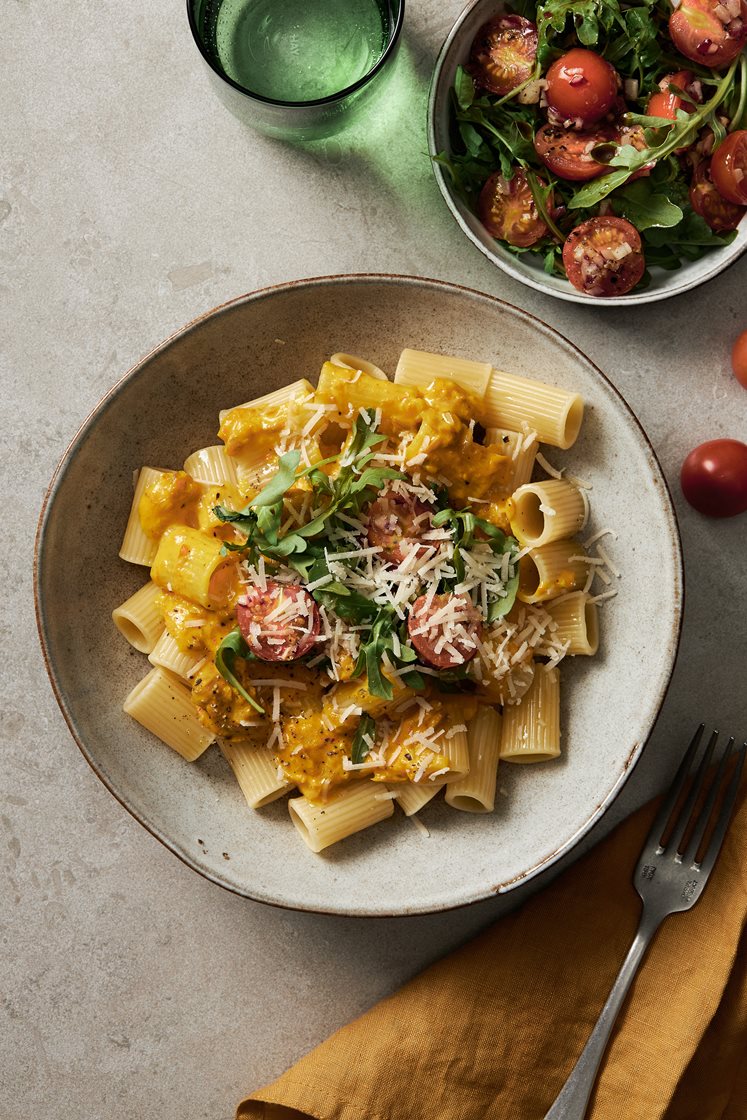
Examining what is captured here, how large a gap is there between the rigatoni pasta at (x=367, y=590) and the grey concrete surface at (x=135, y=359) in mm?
488

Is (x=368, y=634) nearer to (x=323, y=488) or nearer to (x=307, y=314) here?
(x=323, y=488)

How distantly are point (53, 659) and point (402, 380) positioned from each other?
1.19 meters

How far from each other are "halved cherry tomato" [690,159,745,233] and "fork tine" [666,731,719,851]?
1.46 metres

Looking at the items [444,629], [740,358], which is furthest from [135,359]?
[740,358]

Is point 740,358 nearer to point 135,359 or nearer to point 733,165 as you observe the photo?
point 733,165

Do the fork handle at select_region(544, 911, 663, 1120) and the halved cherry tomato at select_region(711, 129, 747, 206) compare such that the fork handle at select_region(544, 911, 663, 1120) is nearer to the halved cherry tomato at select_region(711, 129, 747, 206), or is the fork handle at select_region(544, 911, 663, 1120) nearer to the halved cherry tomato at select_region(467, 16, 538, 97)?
the halved cherry tomato at select_region(711, 129, 747, 206)

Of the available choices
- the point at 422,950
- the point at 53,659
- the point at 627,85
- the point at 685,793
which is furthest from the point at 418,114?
the point at 422,950

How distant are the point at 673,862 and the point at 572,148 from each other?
2.08 meters

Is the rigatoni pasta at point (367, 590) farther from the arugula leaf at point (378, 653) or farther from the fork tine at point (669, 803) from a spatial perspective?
the fork tine at point (669, 803)

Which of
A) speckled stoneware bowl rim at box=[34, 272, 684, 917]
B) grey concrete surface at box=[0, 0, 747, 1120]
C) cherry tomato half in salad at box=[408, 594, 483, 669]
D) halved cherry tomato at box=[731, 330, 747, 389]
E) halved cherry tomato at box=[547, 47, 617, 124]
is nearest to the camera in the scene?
cherry tomato half in salad at box=[408, 594, 483, 669]

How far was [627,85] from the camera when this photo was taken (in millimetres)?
2549

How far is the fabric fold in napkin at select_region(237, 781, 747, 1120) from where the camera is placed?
9.00 feet

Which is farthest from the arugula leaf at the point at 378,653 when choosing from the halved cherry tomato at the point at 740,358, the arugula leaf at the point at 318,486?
the halved cherry tomato at the point at 740,358

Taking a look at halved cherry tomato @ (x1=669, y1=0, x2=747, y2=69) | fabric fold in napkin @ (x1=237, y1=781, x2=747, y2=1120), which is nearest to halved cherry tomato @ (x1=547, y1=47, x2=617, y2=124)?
halved cherry tomato @ (x1=669, y1=0, x2=747, y2=69)
